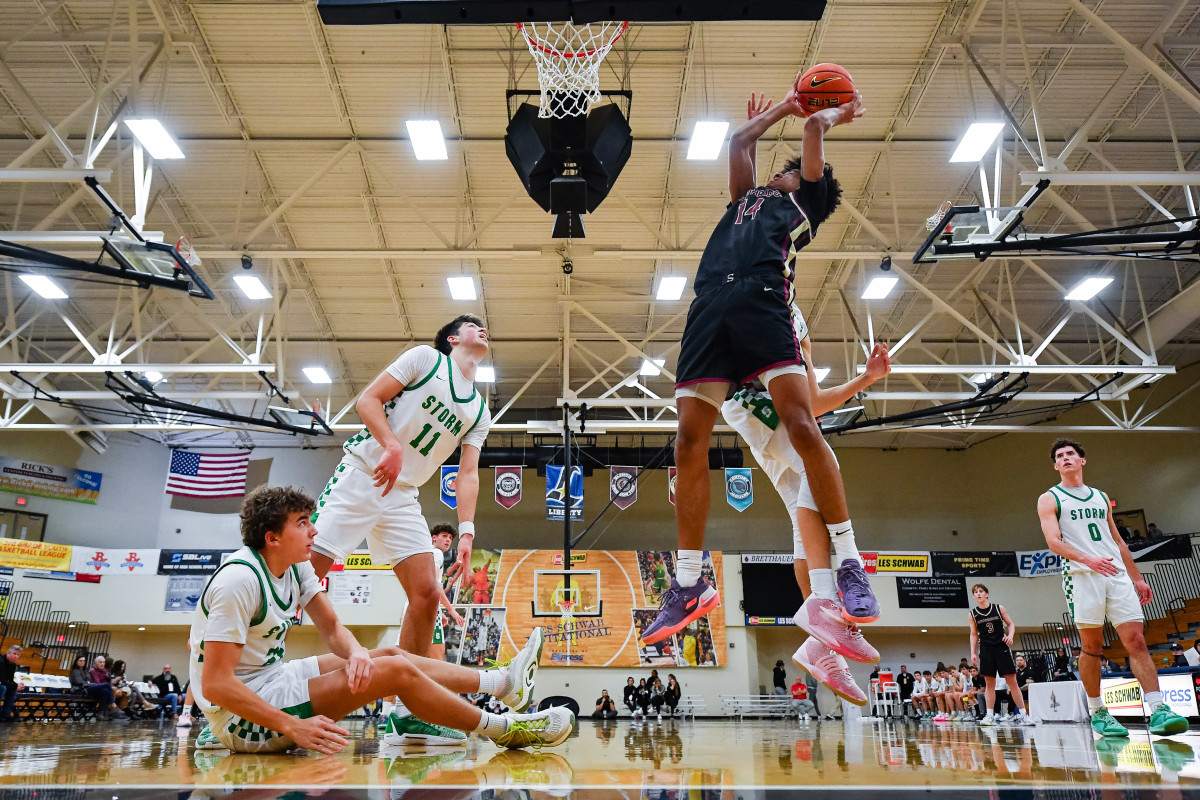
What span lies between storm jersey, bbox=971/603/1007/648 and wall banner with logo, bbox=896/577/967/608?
13.1 meters

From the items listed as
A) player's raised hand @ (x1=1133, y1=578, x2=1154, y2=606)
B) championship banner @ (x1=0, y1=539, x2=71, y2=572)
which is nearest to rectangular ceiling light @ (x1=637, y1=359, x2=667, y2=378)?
player's raised hand @ (x1=1133, y1=578, x2=1154, y2=606)

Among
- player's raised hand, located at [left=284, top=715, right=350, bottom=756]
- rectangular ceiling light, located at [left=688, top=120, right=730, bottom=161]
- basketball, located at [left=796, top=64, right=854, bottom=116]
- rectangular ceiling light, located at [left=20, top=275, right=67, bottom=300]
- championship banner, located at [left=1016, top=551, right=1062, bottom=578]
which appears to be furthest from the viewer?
championship banner, located at [left=1016, top=551, right=1062, bottom=578]

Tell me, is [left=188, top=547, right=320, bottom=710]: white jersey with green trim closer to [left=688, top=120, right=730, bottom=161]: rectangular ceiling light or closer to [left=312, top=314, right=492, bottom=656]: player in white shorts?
[left=312, top=314, right=492, bottom=656]: player in white shorts

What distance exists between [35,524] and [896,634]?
2352cm

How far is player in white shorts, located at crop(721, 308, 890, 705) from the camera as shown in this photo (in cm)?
289

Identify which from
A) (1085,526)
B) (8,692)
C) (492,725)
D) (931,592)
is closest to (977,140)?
(1085,526)

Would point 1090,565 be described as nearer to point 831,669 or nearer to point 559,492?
point 831,669

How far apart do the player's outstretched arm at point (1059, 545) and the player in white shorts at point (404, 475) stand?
3.83m

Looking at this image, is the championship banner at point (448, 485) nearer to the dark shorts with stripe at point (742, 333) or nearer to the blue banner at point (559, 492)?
the blue banner at point (559, 492)

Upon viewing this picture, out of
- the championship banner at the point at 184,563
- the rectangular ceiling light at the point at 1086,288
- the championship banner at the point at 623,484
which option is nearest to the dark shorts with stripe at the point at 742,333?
the rectangular ceiling light at the point at 1086,288

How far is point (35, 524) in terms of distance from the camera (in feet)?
69.3

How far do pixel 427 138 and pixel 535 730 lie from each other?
9.66m

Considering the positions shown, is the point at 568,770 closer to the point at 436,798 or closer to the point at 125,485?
the point at 436,798

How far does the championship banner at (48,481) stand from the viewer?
20609 millimetres
